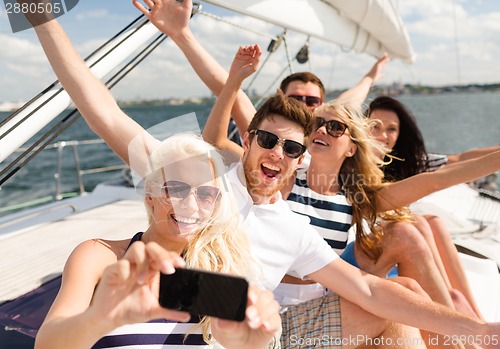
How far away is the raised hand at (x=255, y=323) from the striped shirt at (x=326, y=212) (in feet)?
3.75

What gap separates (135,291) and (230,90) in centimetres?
155

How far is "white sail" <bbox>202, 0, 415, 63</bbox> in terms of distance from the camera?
2865 millimetres

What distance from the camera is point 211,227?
1.33 m

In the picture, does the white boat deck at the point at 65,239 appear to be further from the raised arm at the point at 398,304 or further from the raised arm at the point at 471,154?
the raised arm at the point at 398,304

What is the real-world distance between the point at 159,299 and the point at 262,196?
105 centimetres

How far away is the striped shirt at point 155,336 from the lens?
118 centimetres

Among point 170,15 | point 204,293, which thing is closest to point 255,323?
point 204,293

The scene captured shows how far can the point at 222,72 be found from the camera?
245cm

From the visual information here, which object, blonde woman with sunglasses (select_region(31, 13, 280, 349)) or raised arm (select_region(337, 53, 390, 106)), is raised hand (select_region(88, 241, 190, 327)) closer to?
blonde woman with sunglasses (select_region(31, 13, 280, 349))

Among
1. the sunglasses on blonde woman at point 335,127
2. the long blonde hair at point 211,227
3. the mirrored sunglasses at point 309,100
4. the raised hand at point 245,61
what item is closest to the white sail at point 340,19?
the raised hand at point 245,61

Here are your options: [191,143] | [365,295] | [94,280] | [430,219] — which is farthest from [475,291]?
[94,280]

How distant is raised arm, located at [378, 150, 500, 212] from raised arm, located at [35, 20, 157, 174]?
1271 millimetres

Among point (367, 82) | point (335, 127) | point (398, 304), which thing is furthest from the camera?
point (367, 82)

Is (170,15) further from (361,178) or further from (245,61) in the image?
(361,178)
